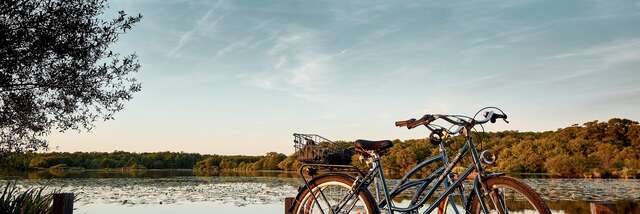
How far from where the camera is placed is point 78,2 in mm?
10586

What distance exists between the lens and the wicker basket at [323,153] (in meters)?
4.35

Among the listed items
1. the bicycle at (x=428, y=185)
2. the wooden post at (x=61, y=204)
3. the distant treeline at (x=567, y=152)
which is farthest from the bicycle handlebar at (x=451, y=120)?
the distant treeline at (x=567, y=152)

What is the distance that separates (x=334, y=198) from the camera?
4.54m

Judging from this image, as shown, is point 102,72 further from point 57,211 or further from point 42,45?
point 57,211

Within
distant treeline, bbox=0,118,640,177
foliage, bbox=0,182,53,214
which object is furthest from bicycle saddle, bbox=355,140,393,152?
distant treeline, bbox=0,118,640,177

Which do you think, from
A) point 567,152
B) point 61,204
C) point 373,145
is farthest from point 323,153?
point 567,152

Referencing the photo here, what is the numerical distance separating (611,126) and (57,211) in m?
58.7

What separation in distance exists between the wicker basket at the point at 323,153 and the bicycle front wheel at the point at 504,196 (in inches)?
41.7

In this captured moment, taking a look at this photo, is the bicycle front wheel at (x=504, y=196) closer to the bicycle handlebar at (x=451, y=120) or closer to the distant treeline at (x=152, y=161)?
the bicycle handlebar at (x=451, y=120)

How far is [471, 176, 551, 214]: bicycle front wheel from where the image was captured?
355 centimetres

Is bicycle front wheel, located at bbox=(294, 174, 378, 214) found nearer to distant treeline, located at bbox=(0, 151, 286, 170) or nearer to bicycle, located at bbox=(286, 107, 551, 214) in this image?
bicycle, located at bbox=(286, 107, 551, 214)

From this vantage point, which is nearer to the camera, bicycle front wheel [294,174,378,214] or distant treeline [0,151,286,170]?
bicycle front wheel [294,174,378,214]

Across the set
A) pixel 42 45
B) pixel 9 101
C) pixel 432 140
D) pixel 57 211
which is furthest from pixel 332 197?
pixel 9 101

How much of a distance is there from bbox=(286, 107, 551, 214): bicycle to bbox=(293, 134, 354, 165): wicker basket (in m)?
0.05
